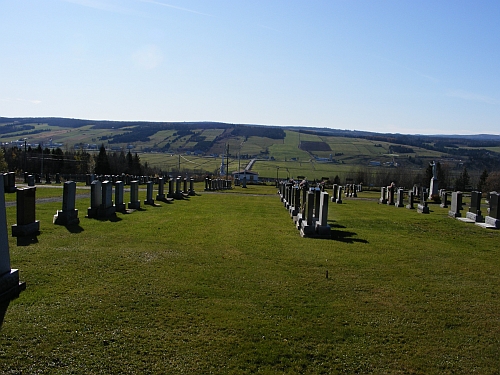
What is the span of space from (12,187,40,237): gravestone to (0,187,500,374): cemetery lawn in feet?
1.51

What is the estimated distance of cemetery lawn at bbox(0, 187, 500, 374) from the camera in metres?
4.91

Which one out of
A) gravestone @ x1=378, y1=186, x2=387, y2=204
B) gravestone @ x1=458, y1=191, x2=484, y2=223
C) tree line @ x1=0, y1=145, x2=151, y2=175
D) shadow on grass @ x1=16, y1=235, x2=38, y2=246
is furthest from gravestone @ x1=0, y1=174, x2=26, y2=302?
tree line @ x1=0, y1=145, x2=151, y2=175

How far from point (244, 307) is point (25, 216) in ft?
22.8

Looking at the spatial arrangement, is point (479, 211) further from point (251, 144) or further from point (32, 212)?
point (251, 144)

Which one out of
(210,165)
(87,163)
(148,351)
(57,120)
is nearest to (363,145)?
(210,165)

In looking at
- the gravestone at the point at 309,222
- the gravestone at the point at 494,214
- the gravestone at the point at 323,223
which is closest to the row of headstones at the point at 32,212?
the gravestone at the point at 309,222

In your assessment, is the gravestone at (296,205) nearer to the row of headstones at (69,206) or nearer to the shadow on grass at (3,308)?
the row of headstones at (69,206)

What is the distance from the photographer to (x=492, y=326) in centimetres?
622

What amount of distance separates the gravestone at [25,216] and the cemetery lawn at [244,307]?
1.51 feet

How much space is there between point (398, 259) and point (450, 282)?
1.91m

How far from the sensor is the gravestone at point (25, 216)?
10578mm

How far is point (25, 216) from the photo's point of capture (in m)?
10.7

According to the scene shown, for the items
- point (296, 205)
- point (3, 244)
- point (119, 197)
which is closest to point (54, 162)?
point (119, 197)

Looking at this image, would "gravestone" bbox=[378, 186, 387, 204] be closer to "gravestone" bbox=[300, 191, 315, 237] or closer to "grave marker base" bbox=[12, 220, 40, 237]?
"gravestone" bbox=[300, 191, 315, 237]
